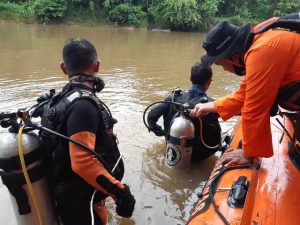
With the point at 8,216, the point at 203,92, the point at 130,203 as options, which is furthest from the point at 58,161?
the point at 203,92

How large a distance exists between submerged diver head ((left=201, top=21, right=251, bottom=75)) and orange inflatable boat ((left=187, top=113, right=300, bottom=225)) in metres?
0.79

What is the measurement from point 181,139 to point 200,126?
0.32 metres

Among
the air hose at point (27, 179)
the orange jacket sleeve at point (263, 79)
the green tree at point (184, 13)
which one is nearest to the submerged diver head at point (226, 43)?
the orange jacket sleeve at point (263, 79)

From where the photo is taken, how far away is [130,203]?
7.85 feet

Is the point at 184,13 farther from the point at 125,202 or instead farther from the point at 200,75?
the point at 125,202

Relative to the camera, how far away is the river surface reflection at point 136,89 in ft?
12.5

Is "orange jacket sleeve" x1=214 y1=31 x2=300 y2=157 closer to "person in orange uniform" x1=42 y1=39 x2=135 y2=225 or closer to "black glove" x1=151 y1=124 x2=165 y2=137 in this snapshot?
"person in orange uniform" x1=42 y1=39 x2=135 y2=225

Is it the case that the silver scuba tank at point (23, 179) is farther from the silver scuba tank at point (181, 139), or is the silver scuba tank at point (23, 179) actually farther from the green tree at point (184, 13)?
the green tree at point (184, 13)

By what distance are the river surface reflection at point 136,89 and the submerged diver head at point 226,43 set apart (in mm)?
1732

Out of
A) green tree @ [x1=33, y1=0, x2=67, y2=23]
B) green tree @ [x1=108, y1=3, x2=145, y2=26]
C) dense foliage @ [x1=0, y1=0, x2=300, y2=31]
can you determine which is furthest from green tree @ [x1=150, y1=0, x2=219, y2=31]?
green tree @ [x1=33, y1=0, x2=67, y2=23]

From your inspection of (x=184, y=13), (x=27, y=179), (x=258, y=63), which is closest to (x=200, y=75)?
(x=258, y=63)

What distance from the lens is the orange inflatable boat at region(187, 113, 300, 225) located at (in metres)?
2.17

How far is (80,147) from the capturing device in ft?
6.84

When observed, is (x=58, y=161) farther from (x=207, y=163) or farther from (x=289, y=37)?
(x=207, y=163)
